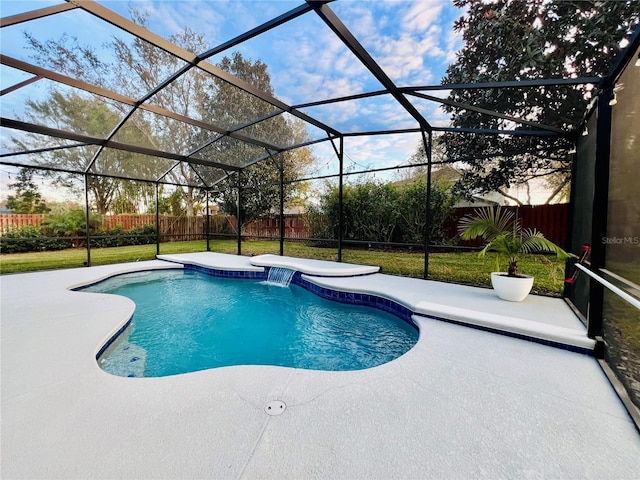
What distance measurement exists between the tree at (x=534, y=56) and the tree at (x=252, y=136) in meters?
3.69

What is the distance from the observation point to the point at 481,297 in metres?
4.15

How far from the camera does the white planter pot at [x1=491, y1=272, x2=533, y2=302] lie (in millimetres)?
3877

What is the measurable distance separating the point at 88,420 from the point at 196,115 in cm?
565

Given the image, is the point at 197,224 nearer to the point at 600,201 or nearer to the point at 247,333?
the point at 247,333

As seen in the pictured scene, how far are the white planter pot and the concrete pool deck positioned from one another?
55.6 inches

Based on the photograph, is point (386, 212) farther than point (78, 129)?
Yes

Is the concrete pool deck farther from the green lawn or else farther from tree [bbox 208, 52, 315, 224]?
tree [bbox 208, 52, 315, 224]

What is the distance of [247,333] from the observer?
3.71 m

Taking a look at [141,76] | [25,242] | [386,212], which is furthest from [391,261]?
[25,242]

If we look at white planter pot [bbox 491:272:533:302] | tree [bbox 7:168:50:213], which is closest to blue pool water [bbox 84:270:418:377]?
white planter pot [bbox 491:272:533:302]

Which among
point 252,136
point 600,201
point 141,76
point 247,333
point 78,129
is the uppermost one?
point 141,76

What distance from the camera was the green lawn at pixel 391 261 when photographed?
5798mm

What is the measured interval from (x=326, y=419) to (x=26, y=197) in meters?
13.1

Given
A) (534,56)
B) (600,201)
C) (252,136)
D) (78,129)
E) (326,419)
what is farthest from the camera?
(252,136)
